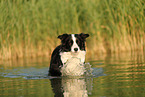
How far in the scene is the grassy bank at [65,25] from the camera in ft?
47.8

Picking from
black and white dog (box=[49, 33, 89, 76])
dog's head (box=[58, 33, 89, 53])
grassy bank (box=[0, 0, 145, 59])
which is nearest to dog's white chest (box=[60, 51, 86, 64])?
black and white dog (box=[49, 33, 89, 76])

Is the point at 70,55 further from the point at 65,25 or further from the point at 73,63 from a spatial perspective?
the point at 65,25

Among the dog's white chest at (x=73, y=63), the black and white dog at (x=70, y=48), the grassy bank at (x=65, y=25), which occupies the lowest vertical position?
the dog's white chest at (x=73, y=63)

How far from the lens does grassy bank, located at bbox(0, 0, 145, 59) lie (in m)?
14.6

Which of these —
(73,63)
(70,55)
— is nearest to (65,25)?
(73,63)

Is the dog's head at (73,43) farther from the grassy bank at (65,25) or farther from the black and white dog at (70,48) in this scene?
the grassy bank at (65,25)

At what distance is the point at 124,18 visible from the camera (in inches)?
581

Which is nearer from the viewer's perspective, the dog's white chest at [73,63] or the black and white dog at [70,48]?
the black and white dog at [70,48]

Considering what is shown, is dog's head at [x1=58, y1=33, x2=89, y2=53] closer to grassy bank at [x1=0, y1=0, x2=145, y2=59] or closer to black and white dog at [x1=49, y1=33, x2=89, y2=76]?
black and white dog at [x1=49, y1=33, x2=89, y2=76]

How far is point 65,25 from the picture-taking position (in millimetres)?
15266

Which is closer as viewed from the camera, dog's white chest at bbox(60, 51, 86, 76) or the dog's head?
the dog's head

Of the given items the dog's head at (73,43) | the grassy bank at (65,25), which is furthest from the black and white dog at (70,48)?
the grassy bank at (65,25)

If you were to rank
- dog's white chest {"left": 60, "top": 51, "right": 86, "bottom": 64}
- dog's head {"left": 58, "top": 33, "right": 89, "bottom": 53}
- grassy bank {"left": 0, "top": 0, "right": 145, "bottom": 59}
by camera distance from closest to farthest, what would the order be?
1. dog's head {"left": 58, "top": 33, "right": 89, "bottom": 53}
2. dog's white chest {"left": 60, "top": 51, "right": 86, "bottom": 64}
3. grassy bank {"left": 0, "top": 0, "right": 145, "bottom": 59}

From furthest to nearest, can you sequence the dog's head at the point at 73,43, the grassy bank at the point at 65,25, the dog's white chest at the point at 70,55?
the grassy bank at the point at 65,25, the dog's white chest at the point at 70,55, the dog's head at the point at 73,43
